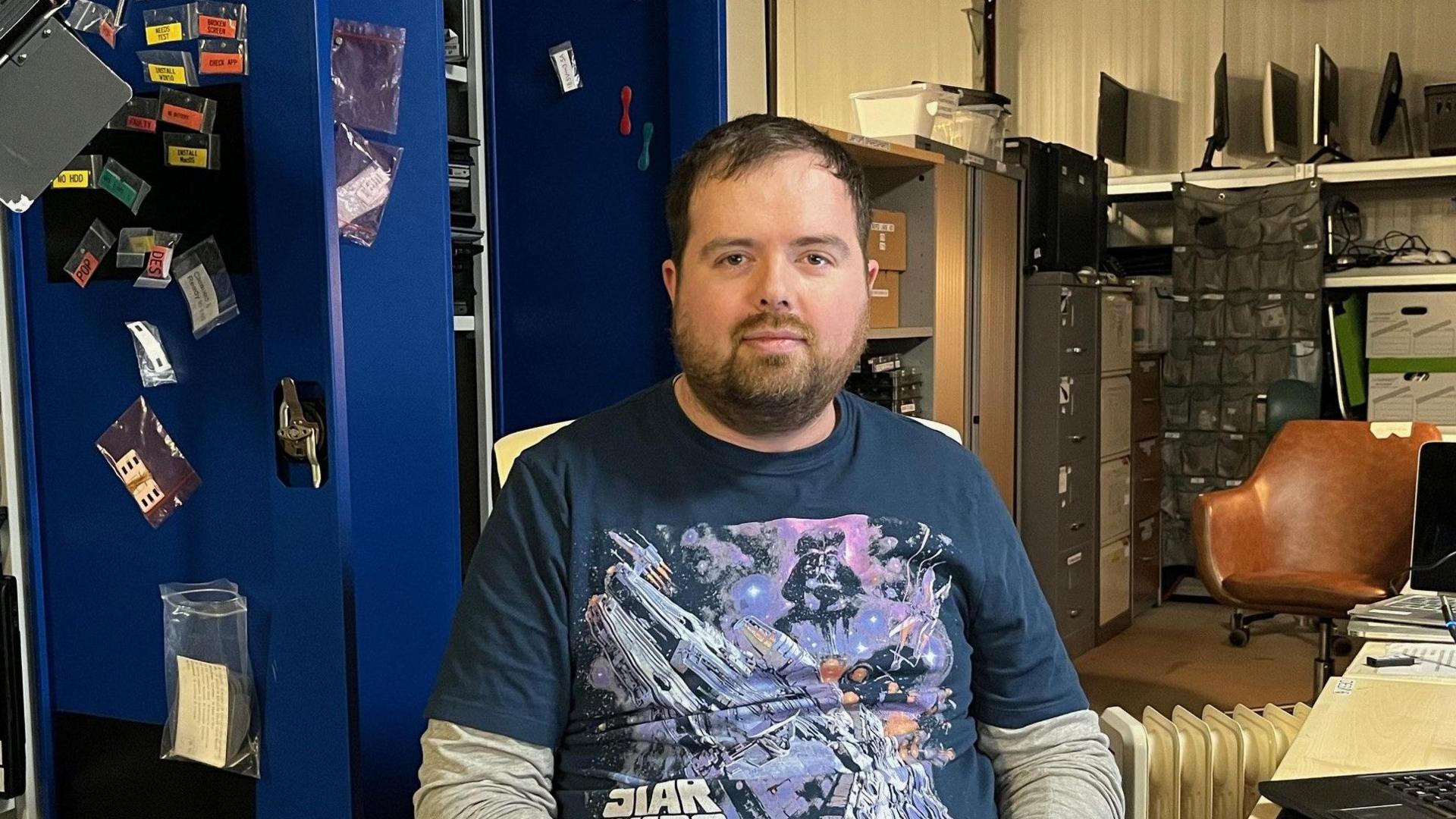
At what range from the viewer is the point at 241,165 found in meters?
1.83

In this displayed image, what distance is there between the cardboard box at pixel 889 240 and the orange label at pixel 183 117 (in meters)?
2.41

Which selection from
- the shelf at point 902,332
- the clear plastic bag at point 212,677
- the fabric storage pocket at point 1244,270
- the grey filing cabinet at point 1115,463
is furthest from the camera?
the fabric storage pocket at point 1244,270

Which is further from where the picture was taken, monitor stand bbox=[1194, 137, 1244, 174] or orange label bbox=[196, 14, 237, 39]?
monitor stand bbox=[1194, 137, 1244, 174]

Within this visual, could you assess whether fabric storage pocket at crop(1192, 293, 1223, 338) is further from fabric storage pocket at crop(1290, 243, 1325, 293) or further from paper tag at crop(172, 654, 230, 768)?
paper tag at crop(172, 654, 230, 768)

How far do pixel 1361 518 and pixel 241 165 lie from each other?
3.35 meters

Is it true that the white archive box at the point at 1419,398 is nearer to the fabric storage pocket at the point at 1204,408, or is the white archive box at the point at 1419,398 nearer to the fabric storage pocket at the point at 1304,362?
the fabric storage pocket at the point at 1304,362

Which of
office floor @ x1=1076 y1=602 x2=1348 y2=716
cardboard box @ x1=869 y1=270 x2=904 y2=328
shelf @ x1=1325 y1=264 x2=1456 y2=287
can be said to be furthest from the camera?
shelf @ x1=1325 y1=264 x2=1456 y2=287

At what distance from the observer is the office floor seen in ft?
15.1

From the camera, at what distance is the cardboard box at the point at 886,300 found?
411 cm

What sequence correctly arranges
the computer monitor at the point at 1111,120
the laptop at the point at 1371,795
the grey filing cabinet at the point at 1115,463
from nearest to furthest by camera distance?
the laptop at the point at 1371,795
the grey filing cabinet at the point at 1115,463
the computer monitor at the point at 1111,120

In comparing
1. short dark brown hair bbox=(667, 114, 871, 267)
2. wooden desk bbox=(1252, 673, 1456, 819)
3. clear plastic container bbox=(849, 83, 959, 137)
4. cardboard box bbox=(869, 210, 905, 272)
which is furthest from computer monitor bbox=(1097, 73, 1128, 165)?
short dark brown hair bbox=(667, 114, 871, 267)

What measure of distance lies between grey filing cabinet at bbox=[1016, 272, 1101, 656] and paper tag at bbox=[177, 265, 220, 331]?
11.7 ft

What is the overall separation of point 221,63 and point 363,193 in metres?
0.26

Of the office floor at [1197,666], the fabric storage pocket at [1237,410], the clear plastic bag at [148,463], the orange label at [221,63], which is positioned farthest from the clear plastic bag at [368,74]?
the fabric storage pocket at [1237,410]
